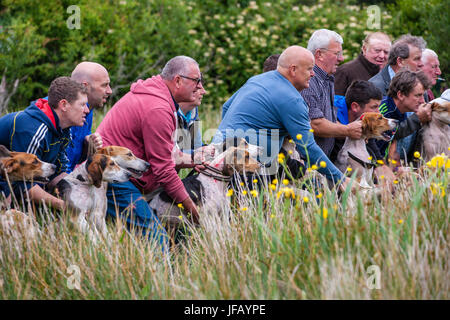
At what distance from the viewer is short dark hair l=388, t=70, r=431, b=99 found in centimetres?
745

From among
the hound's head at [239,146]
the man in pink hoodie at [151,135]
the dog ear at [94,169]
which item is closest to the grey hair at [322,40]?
the hound's head at [239,146]

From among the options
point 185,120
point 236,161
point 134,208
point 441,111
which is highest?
point 441,111

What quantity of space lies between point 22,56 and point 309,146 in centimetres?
712

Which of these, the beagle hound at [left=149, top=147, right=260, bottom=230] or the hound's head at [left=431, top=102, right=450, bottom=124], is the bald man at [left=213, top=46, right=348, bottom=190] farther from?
the hound's head at [left=431, top=102, right=450, bottom=124]

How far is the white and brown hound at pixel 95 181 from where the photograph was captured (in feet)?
17.9

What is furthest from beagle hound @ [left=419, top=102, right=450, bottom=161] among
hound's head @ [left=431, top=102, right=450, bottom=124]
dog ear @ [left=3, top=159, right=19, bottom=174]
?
dog ear @ [left=3, top=159, right=19, bottom=174]

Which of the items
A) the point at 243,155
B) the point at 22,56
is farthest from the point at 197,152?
the point at 22,56

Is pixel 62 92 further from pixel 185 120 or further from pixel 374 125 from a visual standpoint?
pixel 374 125

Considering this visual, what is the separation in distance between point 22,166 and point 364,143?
338cm

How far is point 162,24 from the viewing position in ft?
45.4

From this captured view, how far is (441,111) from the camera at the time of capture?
762 cm

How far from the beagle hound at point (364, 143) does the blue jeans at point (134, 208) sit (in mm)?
2120

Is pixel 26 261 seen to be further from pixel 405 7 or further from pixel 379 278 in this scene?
pixel 405 7

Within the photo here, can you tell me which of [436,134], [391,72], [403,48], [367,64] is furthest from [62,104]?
[367,64]
